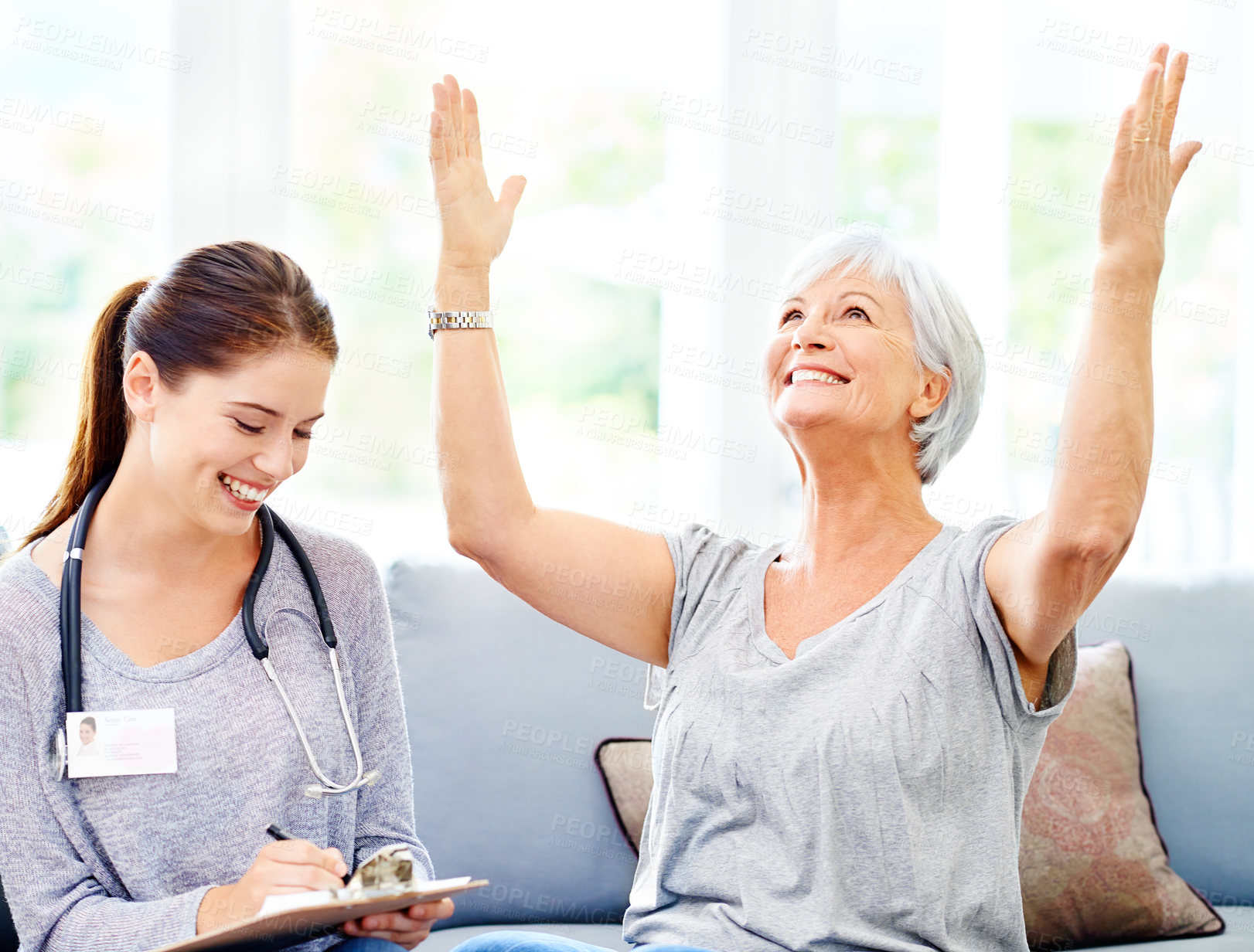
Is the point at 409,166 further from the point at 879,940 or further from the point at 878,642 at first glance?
the point at 879,940

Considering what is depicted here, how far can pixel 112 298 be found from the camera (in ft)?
5.08

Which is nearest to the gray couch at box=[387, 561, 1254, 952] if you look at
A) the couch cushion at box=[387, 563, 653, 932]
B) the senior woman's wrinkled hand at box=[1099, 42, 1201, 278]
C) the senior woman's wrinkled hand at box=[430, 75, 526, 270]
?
the couch cushion at box=[387, 563, 653, 932]

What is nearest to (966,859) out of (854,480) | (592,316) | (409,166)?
(854,480)

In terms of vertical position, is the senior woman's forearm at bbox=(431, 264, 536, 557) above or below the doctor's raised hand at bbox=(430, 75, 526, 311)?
below

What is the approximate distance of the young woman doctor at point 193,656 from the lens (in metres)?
1.30

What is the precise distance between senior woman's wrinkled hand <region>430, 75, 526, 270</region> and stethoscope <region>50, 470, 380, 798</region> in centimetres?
46

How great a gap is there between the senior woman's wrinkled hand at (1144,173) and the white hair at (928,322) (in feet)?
1.17

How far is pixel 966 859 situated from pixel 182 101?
7.55ft

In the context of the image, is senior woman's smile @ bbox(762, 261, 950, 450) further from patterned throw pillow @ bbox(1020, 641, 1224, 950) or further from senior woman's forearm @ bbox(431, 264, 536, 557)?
patterned throw pillow @ bbox(1020, 641, 1224, 950)

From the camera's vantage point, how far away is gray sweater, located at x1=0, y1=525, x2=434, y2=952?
1285 mm

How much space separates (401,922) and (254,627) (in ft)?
1.41

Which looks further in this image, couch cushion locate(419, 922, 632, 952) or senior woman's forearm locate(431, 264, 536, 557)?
couch cushion locate(419, 922, 632, 952)

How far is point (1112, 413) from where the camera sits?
1.22m

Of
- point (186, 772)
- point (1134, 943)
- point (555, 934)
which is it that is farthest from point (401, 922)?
point (1134, 943)
